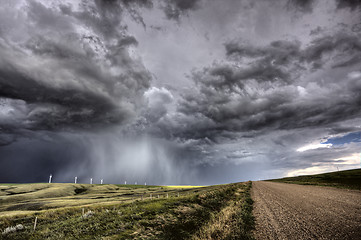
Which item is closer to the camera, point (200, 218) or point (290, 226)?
point (290, 226)

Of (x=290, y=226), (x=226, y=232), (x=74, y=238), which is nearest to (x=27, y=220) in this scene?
(x=74, y=238)

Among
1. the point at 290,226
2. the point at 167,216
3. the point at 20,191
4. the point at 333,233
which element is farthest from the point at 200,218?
the point at 20,191

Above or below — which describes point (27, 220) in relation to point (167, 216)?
below

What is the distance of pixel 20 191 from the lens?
390 ft

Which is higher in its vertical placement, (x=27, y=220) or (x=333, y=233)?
(x=333, y=233)

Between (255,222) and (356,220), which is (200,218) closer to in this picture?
(255,222)

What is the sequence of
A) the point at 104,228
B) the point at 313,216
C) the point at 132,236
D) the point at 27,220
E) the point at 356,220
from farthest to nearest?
the point at 27,220 → the point at 104,228 → the point at 313,216 → the point at 132,236 → the point at 356,220

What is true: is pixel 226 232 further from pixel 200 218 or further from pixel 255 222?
pixel 200 218

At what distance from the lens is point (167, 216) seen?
16.1 meters

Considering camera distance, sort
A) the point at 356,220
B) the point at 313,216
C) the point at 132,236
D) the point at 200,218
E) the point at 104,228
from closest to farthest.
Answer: the point at 356,220 → the point at 132,236 → the point at 313,216 → the point at 104,228 → the point at 200,218

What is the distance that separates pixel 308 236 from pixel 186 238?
268 inches

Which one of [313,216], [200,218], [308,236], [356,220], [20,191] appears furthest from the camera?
[20,191]

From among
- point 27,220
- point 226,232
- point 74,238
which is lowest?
point 27,220

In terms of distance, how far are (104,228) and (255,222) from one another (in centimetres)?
1202
